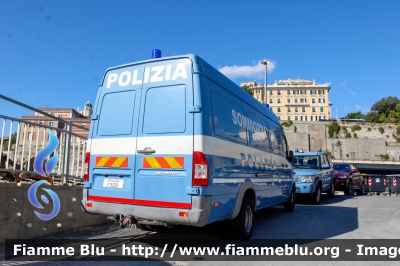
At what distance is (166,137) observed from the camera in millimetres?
4426

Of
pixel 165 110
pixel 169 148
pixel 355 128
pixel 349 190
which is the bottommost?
pixel 349 190

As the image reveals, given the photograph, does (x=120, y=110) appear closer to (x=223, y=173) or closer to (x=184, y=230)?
(x=223, y=173)

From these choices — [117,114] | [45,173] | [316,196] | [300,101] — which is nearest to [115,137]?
[117,114]

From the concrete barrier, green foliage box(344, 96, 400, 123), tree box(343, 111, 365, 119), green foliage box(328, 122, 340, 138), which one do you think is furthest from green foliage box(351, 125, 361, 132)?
the concrete barrier

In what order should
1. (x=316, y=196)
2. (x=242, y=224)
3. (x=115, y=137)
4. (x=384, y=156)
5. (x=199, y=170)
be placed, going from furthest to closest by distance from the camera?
(x=384, y=156), (x=316, y=196), (x=242, y=224), (x=115, y=137), (x=199, y=170)

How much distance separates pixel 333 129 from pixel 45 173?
74561 mm

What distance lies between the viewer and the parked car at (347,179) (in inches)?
625

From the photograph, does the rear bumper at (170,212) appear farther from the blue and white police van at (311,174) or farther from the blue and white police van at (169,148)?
the blue and white police van at (311,174)

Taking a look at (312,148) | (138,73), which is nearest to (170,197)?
(138,73)

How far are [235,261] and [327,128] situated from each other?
2934 inches

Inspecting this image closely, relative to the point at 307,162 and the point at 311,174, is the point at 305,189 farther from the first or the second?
the point at 307,162

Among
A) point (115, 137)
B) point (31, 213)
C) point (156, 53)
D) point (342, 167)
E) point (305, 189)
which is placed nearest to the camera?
point (115, 137)

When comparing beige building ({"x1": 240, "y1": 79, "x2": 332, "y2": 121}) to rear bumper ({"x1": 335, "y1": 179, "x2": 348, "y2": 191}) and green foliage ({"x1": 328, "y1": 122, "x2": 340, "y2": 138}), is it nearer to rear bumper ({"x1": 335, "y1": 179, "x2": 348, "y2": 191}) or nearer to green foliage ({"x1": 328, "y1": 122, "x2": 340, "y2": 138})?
green foliage ({"x1": 328, "y1": 122, "x2": 340, "y2": 138})

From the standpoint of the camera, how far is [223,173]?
185 inches
